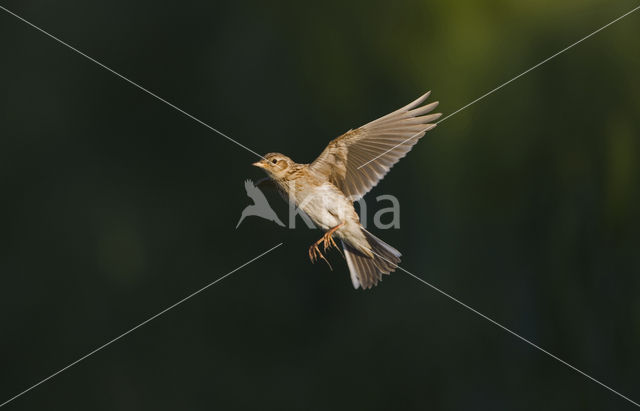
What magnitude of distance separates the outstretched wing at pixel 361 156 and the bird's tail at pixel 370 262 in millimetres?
96

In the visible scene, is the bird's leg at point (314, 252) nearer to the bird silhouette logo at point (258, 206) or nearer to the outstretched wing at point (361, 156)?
the bird silhouette logo at point (258, 206)

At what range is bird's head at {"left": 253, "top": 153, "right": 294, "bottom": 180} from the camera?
3.29 ft

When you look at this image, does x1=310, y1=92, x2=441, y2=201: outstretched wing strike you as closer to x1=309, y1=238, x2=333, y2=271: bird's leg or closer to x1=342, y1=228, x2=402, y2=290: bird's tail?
x1=342, y1=228, x2=402, y2=290: bird's tail

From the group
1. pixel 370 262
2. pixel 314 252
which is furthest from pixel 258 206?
pixel 370 262

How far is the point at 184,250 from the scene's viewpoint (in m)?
1.96

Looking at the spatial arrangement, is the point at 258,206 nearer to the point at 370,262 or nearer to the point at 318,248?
the point at 318,248

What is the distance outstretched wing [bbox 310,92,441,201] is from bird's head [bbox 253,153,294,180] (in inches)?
3.3

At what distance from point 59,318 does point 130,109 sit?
68cm

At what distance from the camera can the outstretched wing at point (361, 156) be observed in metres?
1.08

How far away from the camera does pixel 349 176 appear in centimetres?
116

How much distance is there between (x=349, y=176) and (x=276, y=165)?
0.66 feet

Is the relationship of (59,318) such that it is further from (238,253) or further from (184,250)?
(238,253)

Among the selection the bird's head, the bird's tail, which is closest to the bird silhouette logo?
the bird's head

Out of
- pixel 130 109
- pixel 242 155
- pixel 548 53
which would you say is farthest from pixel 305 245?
pixel 548 53
